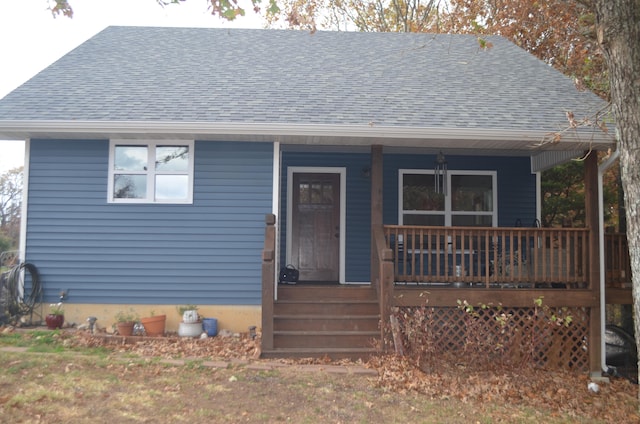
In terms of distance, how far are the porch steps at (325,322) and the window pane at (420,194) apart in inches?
93.4

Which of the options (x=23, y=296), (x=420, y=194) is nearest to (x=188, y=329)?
(x=23, y=296)

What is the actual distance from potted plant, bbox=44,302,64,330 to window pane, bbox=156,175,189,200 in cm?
221

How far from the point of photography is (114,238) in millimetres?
7836

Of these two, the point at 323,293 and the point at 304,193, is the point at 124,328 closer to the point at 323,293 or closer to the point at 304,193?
the point at 323,293

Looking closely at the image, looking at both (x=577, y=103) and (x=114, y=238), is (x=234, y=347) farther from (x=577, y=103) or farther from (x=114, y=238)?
(x=577, y=103)

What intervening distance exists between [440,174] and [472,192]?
0.72 meters

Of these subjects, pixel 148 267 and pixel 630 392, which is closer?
pixel 630 392

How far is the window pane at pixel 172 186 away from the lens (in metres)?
A: 7.95

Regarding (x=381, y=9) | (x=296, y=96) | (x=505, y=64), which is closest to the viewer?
(x=296, y=96)

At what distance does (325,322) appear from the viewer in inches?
277

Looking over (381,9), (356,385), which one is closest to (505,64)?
(356,385)

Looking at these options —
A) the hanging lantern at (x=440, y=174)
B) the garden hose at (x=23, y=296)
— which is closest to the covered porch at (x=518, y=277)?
the hanging lantern at (x=440, y=174)

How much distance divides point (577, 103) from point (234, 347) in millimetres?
6520

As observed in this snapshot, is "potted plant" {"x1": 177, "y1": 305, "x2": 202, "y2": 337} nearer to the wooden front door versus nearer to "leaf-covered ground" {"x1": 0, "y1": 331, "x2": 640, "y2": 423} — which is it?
"leaf-covered ground" {"x1": 0, "y1": 331, "x2": 640, "y2": 423}
